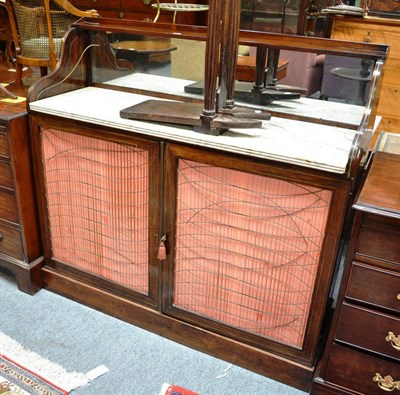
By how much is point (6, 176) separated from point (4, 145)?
0.43 feet

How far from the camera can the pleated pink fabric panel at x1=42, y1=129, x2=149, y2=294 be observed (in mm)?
1540

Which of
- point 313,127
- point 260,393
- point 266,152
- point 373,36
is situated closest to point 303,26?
point 373,36

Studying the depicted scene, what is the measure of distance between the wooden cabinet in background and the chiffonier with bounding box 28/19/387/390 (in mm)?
1513

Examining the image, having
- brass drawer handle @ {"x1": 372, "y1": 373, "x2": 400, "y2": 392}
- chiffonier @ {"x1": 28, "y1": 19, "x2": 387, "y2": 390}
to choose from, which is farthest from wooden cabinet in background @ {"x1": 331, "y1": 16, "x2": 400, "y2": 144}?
brass drawer handle @ {"x1": 372, "y1": 373, "x2": 400, "y2": 392}

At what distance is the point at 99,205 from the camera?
1652mm

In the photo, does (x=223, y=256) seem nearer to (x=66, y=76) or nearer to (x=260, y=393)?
(x=260, y=393)

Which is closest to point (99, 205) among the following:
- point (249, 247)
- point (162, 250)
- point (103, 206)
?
point (103, 206)

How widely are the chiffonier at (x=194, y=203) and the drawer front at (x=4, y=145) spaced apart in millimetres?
100

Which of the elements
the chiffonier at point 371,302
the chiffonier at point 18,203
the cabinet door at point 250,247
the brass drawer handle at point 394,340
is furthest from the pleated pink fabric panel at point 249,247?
the chiffonier at point 18,203

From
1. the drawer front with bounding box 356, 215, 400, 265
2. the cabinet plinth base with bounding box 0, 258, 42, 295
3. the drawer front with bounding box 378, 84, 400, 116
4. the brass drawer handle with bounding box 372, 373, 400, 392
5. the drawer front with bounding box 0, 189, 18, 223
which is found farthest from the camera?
the drawer front with bounding box 378, 84, 400, 116

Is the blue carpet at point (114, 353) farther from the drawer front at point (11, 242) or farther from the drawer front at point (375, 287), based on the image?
the drawer front at point (375, 287)

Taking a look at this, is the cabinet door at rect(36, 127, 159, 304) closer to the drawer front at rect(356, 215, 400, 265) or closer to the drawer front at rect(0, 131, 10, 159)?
the drawer front at rect(0, 131, 10, 159)

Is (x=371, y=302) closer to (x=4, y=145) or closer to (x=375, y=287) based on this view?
(x=375, y=287)

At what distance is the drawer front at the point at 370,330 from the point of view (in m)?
1.24
